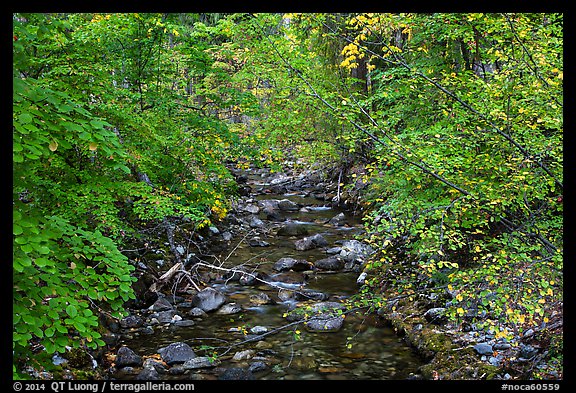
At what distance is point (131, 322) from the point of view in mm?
7598

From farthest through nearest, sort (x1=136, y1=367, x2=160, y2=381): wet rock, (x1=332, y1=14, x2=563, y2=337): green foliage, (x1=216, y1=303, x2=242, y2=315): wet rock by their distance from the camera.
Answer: (x1=216, y1=303, x2=242, y2=315): wet rock, (x1=136, y1=367, x2=160, y2=381): wet rock, (x1=332, y1=14, x2=563, y2=337): green foliage

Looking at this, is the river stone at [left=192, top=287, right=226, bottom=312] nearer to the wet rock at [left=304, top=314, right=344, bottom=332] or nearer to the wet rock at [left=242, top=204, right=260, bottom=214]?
the wet rock at [left=304, top=314, right=344, bottom=332]

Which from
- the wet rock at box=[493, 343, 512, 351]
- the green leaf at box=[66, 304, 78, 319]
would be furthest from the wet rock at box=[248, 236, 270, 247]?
the green leaf at box=[66, 304, 78, 319]

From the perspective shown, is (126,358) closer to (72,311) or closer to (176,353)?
(176,353)

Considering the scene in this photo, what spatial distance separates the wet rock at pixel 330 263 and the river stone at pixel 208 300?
2811 mm

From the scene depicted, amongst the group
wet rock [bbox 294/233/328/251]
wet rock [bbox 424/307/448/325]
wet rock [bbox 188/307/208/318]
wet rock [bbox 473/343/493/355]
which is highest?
wet rock [bbox 473/343/493/355]

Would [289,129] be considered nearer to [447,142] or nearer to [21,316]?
[447,142]

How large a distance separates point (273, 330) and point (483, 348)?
9.61 ft

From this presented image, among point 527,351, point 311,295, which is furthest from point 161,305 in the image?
point 527,351

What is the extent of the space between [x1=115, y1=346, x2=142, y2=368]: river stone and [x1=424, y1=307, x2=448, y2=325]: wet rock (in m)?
4.43

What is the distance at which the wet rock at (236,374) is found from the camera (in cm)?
598

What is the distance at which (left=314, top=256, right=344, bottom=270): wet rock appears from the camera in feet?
34.9
